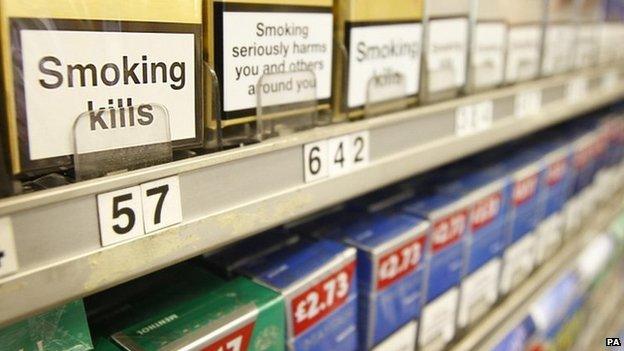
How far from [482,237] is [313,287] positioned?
561mm

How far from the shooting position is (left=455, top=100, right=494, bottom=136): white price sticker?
0.87m

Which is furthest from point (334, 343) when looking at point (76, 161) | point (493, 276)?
point (493, 276)

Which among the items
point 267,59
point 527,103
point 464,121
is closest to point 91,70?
point 267,59

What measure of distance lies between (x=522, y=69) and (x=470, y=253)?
0.41 m

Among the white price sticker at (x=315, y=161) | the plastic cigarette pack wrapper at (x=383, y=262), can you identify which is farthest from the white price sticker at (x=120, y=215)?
the plastic cigarette pack wrapper at (x=383, y=262)

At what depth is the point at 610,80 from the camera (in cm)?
159

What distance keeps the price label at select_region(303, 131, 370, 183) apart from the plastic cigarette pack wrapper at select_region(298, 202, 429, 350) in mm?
181

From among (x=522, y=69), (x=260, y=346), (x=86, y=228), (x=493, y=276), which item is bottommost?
(x=493, y=276)

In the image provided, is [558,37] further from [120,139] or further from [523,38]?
[120,139]

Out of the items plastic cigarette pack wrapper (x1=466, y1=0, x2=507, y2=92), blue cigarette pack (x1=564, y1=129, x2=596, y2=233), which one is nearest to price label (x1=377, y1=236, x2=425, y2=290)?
plastic cigarette pack wrapper (x1=466, y1=0, x2=507, y2=92)

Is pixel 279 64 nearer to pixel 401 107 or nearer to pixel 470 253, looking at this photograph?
pixel 401 107

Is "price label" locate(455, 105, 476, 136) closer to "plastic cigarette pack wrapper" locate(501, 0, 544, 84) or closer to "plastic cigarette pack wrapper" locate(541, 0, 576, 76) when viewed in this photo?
"plastic cigarette pack wrapper" locate(501, 0, 544, 84)

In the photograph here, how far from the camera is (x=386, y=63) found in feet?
2.34

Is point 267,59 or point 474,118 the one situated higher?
point 267,59
